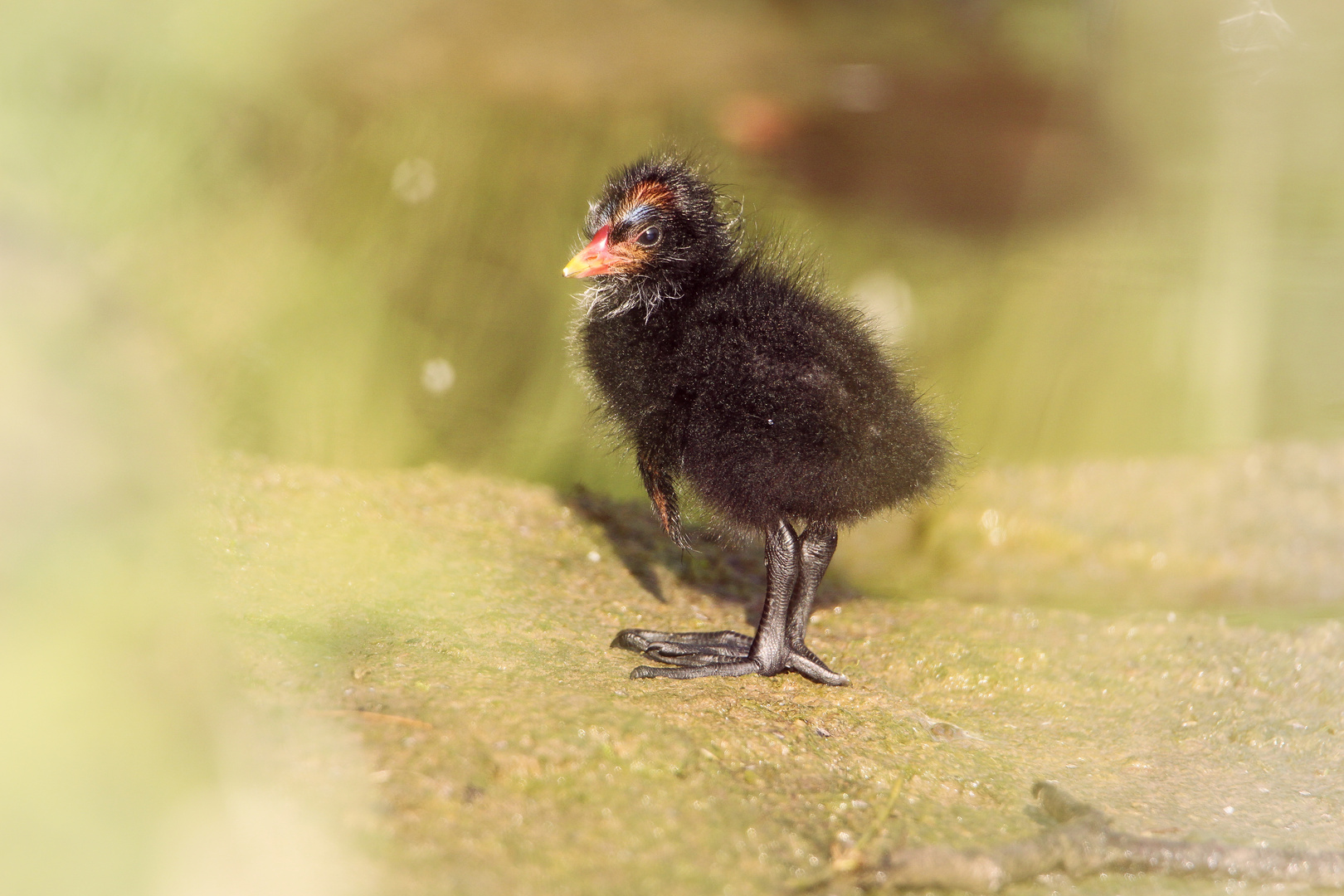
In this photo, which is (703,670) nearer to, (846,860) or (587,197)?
(846,860)

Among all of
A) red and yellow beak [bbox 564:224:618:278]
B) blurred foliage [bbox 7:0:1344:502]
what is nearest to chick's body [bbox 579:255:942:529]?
red and yellow beak [bbox 564:224:618:278]

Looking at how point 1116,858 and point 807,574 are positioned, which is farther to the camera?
point 807,574

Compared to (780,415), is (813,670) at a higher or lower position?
lower

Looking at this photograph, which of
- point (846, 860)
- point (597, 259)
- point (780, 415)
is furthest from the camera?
point (597, 259)

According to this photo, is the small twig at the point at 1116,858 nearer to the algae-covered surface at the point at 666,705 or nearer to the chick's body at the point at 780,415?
the algae-covered surface at the point at 666,705

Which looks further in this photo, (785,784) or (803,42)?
(803,42)

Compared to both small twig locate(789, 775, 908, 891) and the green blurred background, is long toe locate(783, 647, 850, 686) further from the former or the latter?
the green blurred background

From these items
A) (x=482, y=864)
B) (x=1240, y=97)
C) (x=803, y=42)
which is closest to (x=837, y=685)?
(x=482, y=864)

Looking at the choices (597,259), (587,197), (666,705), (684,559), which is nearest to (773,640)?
(666,705)

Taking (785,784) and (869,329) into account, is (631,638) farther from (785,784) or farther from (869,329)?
(869,329)
